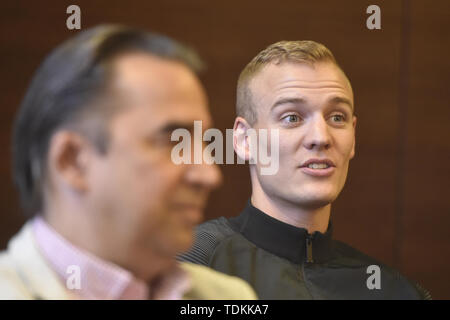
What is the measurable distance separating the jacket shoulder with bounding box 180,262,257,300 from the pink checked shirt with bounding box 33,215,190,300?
113 mm

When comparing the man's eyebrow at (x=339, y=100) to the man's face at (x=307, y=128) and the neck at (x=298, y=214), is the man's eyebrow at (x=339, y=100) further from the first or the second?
the neck at (x=298, y=214)

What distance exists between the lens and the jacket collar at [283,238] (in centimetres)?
107

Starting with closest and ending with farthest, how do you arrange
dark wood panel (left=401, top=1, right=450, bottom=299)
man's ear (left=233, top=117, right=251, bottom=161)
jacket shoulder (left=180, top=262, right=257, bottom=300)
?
1. jacket shoulder (left=180, top=262, right=257, bottom=300)
2. man's ear (left=233, top=117, right=251, bottom=161)
3. dark wood panel (left=401, top=1, right=450, bottom=299)

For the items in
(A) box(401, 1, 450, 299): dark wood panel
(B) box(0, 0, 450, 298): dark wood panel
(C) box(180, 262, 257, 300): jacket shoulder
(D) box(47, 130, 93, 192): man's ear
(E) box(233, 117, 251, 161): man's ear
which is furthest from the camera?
Answer: (A) box(401, 1, 450, 299): dark wood panel

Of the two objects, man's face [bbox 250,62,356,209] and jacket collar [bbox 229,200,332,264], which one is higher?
man's face [bbox 250,62,356,209]

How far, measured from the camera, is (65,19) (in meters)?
1.17

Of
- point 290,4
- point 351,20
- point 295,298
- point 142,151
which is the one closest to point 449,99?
point 351,20

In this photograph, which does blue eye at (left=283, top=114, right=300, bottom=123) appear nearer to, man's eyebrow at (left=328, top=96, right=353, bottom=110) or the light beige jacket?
man's eyebrow at (left=328, top=96, right=353, bottom=110)

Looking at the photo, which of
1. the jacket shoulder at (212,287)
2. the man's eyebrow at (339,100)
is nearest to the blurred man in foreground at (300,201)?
the man's eyebrow at (339,100)

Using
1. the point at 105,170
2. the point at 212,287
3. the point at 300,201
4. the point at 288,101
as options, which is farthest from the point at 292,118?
the point at 105,170

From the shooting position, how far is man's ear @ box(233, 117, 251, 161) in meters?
1.16

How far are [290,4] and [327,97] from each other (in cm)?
37

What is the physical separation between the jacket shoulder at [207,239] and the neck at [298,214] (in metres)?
0.08

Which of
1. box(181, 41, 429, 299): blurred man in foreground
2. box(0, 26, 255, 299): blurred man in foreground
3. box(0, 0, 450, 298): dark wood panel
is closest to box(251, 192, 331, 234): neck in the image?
box(181, 41, 429, 299): blurred man in foreground
